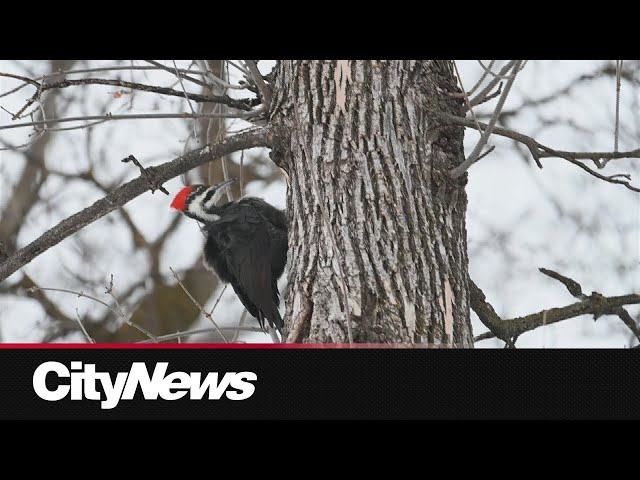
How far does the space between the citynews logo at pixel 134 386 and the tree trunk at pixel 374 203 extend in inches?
10.5

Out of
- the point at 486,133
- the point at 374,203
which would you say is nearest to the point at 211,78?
the point at 374,203

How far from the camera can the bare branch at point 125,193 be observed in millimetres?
2963

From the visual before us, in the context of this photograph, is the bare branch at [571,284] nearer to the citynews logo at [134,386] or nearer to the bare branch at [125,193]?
the bare branch at [125,193]

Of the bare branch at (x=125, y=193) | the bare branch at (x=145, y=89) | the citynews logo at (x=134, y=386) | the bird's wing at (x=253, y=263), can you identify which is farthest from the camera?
the bird's wing at (x=253, y=263)

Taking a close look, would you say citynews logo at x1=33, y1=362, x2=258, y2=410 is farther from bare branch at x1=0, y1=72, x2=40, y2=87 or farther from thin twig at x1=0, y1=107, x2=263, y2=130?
bare branch at x1=0, y1=72, x2=40, y2=87

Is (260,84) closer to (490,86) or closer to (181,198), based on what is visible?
(490,86)

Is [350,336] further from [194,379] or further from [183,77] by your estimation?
[183,77]

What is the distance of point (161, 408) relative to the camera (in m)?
2.62

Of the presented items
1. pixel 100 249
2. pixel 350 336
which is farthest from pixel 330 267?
pixel 100 249

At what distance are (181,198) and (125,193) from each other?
155cm

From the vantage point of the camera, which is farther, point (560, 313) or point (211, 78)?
point (211, 78)

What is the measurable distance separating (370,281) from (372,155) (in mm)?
450

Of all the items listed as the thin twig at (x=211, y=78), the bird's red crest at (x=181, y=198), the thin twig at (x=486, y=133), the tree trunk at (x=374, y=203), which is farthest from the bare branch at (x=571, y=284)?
the bird's red crest at (x=181, y=198)

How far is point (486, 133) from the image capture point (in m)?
2.59
